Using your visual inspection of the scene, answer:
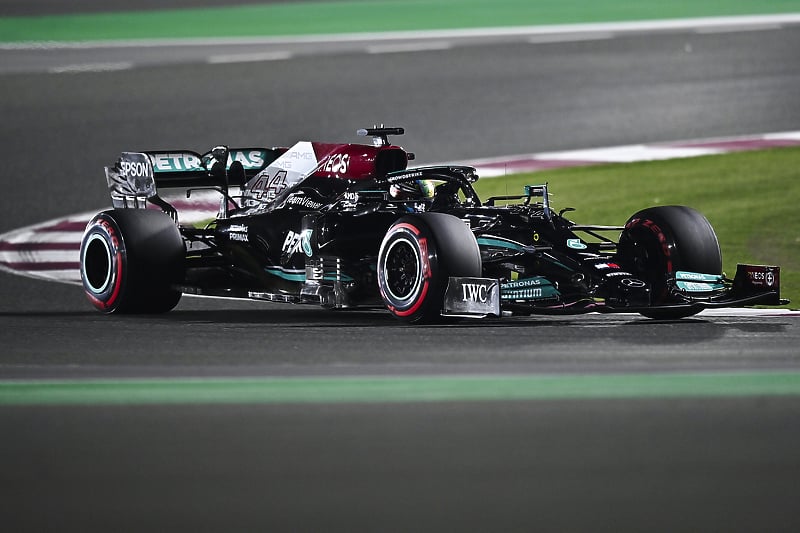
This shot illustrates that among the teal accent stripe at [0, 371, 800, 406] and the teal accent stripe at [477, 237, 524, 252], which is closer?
the teal accent stripe at [0, 371, 800, 406]

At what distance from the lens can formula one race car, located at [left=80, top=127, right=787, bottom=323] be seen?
9.62 meters

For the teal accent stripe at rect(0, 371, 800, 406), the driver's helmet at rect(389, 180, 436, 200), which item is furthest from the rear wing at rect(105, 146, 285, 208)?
the teal accent stripe at rect(0, 371, 800, 406)

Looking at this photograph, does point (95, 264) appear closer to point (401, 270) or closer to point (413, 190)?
point (413, 190)

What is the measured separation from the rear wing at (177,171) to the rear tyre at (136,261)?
2.71ft

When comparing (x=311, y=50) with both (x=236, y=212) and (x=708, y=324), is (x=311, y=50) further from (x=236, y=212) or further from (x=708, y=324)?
(x=708, y=324)

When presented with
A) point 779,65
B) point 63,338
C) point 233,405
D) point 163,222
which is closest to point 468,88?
point 779,65

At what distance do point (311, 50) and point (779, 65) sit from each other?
6265 mm

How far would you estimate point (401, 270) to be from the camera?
32.3 feet

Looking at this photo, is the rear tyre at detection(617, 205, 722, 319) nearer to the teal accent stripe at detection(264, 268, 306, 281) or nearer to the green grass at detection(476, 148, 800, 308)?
the green grass at detection(476, 148, 800, 308)

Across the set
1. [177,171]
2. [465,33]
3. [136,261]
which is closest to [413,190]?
[136,261]

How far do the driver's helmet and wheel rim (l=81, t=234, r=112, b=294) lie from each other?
1.94 meters

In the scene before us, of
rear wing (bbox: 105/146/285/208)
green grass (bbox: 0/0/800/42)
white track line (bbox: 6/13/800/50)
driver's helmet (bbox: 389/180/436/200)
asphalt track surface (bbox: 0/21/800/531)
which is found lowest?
asphalt track surface (bbox: 0/21/800/531)

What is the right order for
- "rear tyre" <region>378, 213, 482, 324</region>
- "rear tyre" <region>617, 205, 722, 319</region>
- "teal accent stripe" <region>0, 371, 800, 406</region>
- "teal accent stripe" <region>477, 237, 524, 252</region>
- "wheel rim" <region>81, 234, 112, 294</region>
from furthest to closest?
"wheel rim" <region>81, 234, 112, 294</region>
"rear tyre" <region>617, 205, 722, 319</region>
"teal accent stripe" <region>477, 237, 524, 252</region>
"rear tyre" <region>378, 213, 482, 324</region>
"teal accent stripe" <region>0, 371, 800, 406</region>

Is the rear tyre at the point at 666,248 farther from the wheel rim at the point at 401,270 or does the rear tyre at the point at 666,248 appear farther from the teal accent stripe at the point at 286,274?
the teal accent stripe at the point at 286,274
